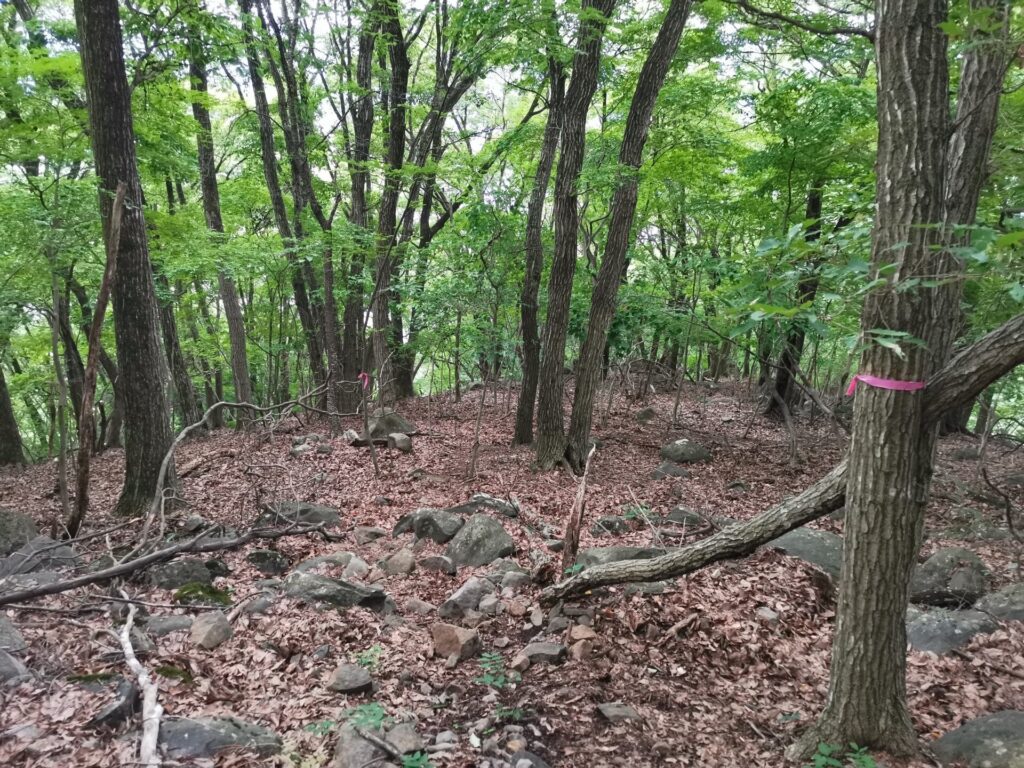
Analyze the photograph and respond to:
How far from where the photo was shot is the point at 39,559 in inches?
201

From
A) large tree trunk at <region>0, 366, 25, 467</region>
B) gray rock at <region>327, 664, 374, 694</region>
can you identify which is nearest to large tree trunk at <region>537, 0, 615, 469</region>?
gray rock at <region>327, 664, 374, 694</region>

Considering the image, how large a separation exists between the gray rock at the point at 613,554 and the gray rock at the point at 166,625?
339 cm

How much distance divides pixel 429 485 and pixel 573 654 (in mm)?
4777

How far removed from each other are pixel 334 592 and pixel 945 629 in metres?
4.84

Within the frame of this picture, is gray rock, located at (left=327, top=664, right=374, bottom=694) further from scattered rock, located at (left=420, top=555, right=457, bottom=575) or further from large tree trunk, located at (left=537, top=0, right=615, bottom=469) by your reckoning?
large tree trunk, located at (left=537, top=0, right=615, bottom=469)

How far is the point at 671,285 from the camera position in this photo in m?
13.5

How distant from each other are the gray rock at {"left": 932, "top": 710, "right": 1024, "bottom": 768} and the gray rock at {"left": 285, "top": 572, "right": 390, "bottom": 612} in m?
3.97

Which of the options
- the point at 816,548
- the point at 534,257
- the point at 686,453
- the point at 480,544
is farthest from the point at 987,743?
the point at 534,257

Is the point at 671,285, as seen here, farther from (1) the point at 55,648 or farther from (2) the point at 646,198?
(1) the point at 55,648

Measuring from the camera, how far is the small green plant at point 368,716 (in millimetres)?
3316

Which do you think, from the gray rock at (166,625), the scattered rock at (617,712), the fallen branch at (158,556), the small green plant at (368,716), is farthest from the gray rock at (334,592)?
the scattered rock at (617,712)

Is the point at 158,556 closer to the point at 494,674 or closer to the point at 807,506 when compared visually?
the point at 494,674

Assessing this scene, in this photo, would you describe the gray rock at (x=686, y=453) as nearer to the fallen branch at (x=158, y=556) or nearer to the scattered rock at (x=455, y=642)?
the fallen branch at (x=158, y=556)

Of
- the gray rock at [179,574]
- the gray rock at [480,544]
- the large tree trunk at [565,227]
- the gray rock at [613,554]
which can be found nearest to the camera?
the gray rock at [179,574]
